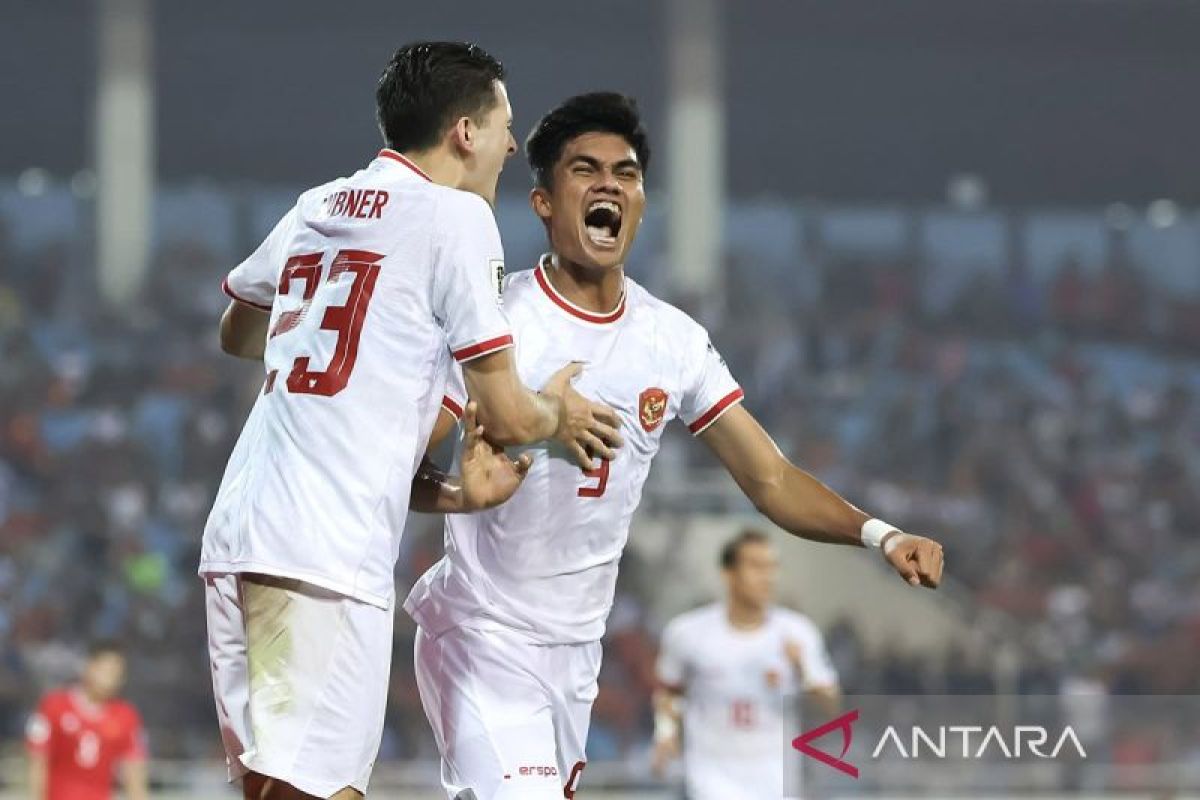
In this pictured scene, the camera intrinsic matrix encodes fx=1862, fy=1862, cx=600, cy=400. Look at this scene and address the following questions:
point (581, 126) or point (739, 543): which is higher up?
point (581, 126)

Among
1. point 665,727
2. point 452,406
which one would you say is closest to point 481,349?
point 452,406

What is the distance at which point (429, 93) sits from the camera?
12.4ft

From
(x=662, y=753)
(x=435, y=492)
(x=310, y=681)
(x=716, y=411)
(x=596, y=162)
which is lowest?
(x=310, y=681)

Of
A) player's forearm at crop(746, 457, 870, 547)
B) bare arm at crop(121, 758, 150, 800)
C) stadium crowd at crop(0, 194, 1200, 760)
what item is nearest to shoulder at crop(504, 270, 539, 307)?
player's forearm at crop(746, 457, 870, 547)

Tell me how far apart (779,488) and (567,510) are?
0.57 metres

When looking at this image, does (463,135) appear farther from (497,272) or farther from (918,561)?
(918,561)

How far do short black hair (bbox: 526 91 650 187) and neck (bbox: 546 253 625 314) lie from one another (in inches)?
8.8

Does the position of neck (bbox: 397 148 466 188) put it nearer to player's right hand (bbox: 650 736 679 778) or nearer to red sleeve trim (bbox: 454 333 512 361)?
red sleeve trim (bbox: 454 333 512 361)

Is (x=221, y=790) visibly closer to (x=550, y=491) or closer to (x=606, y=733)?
(x=606, y=733)

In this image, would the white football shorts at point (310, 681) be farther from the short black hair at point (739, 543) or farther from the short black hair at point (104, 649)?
the short black hair at point (104, 649)

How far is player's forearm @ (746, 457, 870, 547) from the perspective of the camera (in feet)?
14.8

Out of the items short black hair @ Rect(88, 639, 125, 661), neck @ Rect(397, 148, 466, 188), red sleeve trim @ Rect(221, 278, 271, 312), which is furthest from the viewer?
short black hair @ Rect(88, 639, 125, 661)

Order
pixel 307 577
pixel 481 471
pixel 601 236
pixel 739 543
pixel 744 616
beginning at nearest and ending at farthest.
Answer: pixel 307 577, pixel 481 471, pixel 601 236, pixel 739 543, pixel 744 616

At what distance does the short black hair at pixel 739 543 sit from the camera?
8.03 meters
